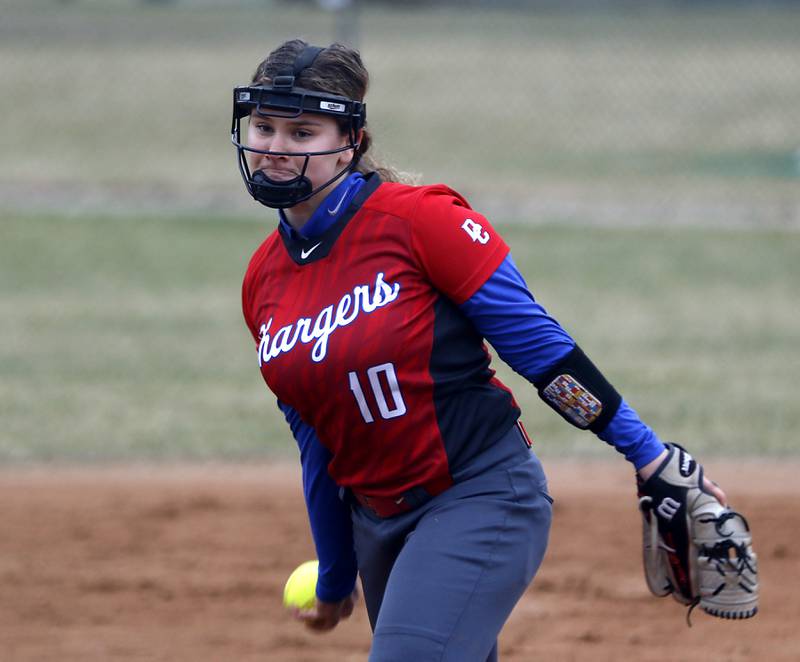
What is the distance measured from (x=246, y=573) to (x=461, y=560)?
2.68 metres

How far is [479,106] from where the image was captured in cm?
1730

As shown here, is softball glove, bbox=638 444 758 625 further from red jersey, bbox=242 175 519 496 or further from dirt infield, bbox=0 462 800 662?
dirt infield, bbox=0 462 800 662

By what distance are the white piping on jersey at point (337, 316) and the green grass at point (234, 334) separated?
13.3ft

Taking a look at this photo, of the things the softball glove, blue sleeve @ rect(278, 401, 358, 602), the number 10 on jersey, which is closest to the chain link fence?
blue sleeve @ rect(278, 401, 358, 602)

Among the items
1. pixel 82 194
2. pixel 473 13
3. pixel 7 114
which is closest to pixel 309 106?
pixel 82 194

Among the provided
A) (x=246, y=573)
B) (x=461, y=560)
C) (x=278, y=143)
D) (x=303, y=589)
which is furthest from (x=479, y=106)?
(x=461, y=560)

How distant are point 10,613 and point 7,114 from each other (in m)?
13.9

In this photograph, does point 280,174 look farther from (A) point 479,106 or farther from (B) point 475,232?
(A) point 479,106

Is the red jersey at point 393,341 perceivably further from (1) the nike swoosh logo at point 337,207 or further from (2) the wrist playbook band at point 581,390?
(2) the wrist playbook band at point 581,390

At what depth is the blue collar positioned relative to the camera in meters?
3.19

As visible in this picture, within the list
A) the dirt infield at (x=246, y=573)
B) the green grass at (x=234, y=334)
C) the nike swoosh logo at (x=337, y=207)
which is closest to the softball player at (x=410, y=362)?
the nike swoosh logo at (x=337, y=207)

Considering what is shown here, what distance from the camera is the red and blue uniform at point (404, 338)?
3039mm

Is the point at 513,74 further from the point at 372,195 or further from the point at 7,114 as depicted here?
the point at 372,195

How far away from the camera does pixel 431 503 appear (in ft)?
10.3
